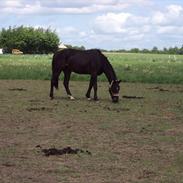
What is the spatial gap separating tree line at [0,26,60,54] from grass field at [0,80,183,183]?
92.8 metres

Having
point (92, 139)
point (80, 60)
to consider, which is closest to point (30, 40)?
point (80, 60)

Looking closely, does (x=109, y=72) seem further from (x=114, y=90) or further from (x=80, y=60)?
(x=80, y=60)

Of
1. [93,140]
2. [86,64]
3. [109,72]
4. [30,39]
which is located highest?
[30,39]

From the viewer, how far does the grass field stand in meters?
8.44

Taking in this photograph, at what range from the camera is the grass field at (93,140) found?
844cm

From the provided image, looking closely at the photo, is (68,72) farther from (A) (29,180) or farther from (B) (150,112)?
(A) (29,180)

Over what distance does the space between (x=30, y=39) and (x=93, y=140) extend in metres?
103

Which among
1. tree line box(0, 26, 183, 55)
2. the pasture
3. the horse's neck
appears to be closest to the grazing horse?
the horse's neck

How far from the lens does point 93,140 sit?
37.6 feet

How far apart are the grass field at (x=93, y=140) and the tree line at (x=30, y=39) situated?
92822 mm

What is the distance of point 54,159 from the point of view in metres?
9.45

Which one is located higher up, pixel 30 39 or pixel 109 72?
pixel 30 39

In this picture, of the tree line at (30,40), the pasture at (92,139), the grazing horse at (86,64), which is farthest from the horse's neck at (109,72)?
the tree line at (30,40)

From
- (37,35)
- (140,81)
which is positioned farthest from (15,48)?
(140,81)
